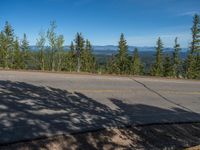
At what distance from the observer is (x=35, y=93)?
13.0 metres

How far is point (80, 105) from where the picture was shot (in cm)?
1194

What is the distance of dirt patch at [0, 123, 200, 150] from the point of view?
→ 760 centimetres

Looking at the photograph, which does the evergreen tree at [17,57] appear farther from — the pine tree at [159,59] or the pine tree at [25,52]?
the pine tree at [159,59]

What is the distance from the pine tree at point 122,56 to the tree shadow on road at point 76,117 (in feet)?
213

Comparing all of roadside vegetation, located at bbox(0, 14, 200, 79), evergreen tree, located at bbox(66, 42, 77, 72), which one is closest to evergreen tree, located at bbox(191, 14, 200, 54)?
roadside vegetation, located at bbox(0, 14, 200, 79)

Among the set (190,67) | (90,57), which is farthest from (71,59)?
(190,67)

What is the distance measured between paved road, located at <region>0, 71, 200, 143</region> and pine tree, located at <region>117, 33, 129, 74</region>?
5967 centimetres

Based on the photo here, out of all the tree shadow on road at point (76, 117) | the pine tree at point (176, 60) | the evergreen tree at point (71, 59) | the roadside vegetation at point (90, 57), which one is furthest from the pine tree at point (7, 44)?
the tree shadow on road at point (76, 117)

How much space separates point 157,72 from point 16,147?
69.2 metres

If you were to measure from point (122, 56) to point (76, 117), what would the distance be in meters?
69.7

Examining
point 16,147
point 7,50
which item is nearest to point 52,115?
point 16,147

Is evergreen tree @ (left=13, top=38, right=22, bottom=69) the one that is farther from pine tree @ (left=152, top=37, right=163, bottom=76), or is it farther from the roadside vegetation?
pine tree @ (left=152, top=37, right=163, bottom=76)

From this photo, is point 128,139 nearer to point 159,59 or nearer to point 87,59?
point 159,59

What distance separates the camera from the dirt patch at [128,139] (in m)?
7.60
